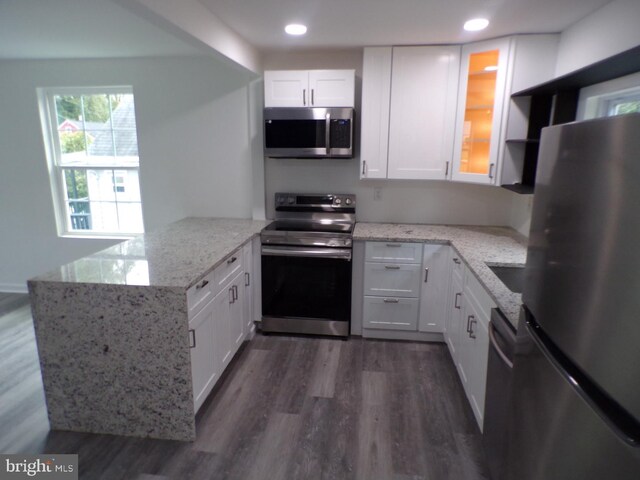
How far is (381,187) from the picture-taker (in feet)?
11.4

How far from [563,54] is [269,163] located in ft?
7.72

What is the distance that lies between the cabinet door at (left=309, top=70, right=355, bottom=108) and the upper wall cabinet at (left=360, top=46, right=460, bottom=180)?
118mm

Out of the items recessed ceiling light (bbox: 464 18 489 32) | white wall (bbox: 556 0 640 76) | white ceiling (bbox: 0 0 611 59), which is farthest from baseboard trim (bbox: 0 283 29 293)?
white wall (bbox: 556 0 640 76)

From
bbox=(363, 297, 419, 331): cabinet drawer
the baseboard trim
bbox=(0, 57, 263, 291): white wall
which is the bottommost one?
the baseboard trim

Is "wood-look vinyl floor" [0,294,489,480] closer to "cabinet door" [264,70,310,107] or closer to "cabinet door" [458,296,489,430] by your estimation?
"cabinet door" [458,296,489,430]

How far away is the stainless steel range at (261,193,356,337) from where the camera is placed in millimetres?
3033

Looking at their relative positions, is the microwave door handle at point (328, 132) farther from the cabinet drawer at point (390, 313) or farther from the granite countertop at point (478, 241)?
the cabinet drawer at point (390, 313)

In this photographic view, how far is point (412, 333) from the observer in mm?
3207

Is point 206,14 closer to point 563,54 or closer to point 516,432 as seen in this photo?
point 563,54

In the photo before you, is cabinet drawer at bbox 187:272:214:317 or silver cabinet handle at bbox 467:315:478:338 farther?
silver cabinet handle at bbox 467:315:478:338

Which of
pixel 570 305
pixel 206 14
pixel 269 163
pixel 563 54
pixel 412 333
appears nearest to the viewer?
pixel 570 305

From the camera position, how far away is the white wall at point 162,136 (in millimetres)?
3473

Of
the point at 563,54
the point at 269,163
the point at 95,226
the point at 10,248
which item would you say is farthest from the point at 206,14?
the point at 10,248
